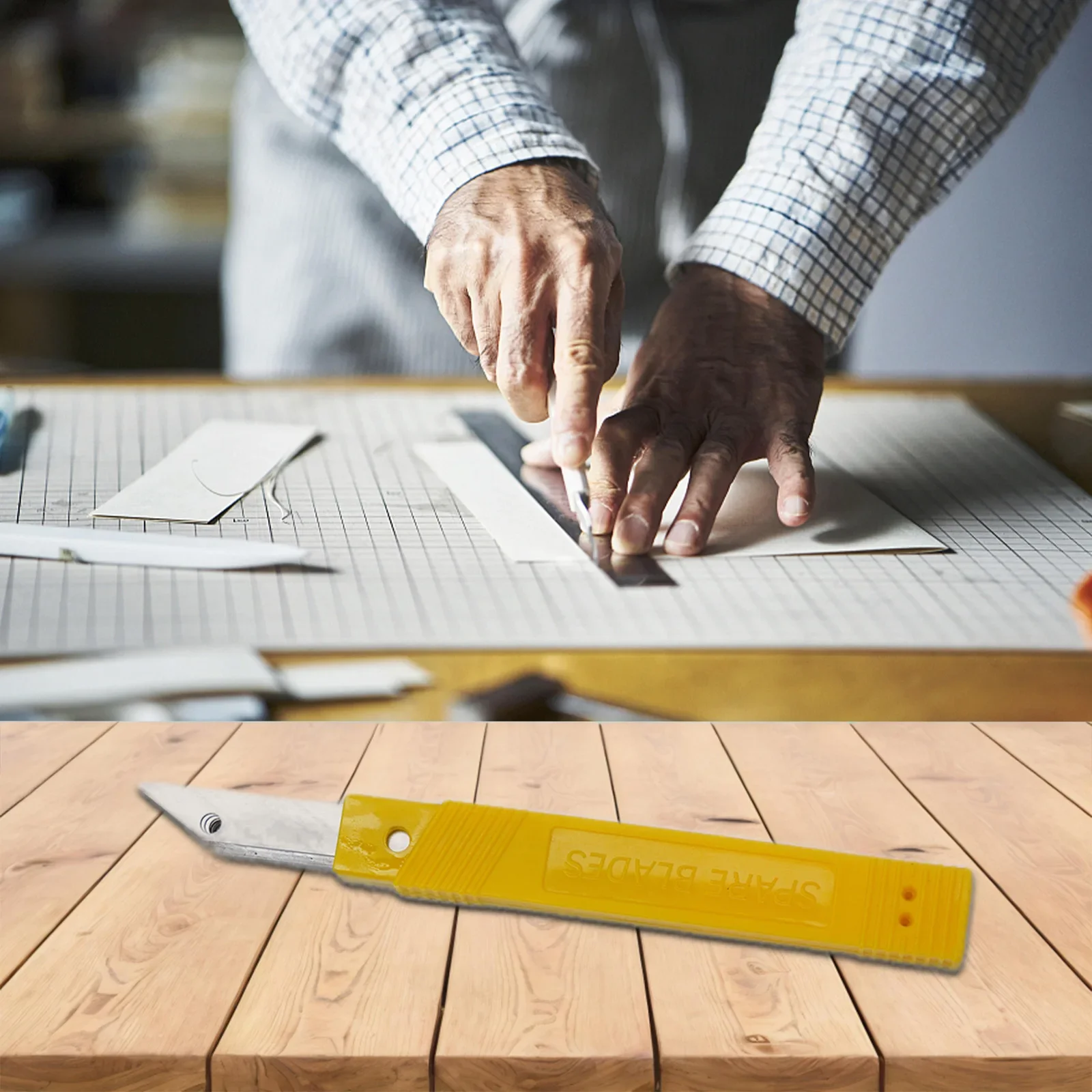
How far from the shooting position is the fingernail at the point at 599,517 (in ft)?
1.30

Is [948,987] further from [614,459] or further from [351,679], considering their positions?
[351,679]

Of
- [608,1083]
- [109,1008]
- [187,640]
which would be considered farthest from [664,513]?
[109,1008]

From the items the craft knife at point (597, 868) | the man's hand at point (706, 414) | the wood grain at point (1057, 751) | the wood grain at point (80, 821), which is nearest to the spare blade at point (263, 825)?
the craft knife at point (597, 868)

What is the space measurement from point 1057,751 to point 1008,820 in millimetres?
192

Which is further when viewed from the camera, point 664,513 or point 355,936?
point 355,936

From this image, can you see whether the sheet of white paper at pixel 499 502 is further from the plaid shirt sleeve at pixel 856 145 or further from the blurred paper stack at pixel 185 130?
the blurred paper stack at pixel 185 130

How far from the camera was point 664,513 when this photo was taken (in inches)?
16.6

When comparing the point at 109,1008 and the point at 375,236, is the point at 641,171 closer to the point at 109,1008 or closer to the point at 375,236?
the point at 375,236

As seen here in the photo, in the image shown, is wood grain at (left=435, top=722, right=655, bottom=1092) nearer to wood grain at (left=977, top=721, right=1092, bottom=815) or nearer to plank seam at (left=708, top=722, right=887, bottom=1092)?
plank seam at (left=708, top=722, right=887, bottom=1092)

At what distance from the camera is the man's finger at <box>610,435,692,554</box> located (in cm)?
38

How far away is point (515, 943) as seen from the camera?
34.9 inches

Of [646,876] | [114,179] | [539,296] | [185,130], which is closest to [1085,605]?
[539,296]

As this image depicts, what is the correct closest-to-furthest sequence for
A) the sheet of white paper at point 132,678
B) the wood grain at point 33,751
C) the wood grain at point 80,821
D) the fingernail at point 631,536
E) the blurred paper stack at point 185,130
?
the sheet of white paper at point 132,678 < the fingernail at point 631,536 < the wood grain at point 80,821 < the wood grain at point 33,751 < the blurred paper stack at point 185,130

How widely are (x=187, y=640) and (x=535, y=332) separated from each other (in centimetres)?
18
